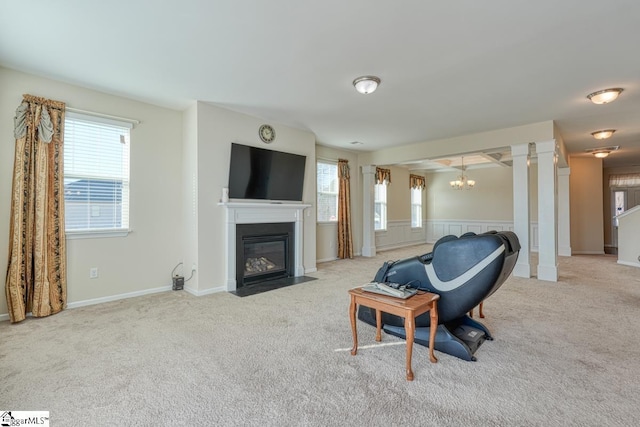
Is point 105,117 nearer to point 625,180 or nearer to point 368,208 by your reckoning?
point 368,208

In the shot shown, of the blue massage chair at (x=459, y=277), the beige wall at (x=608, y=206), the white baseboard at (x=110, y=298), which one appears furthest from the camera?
the beige wall at (x=608, y=206)

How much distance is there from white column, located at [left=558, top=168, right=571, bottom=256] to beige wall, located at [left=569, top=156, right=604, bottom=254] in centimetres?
90

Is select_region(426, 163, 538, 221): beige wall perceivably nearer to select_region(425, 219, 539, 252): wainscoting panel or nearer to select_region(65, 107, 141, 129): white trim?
select_region(425, 219, 539, 252): wainscoting panel

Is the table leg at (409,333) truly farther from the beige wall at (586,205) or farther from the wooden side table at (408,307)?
the beige wall at (586,205)

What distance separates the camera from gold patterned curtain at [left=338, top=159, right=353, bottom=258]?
696 cm

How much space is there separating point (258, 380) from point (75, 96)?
386 centimetres

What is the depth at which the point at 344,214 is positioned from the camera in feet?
22.9

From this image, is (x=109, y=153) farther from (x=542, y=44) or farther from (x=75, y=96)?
(x=542, y=44)

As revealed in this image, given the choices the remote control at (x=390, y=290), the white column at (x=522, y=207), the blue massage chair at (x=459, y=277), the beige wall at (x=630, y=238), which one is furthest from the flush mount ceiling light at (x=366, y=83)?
the beige wall at (x=630, y=238)

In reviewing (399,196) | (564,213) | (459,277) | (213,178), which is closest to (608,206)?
(564,213)

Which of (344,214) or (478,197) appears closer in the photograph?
(344,214)

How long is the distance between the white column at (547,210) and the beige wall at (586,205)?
14.8ft

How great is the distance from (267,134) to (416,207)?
6904 mm

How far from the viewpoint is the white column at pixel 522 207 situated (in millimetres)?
4961
